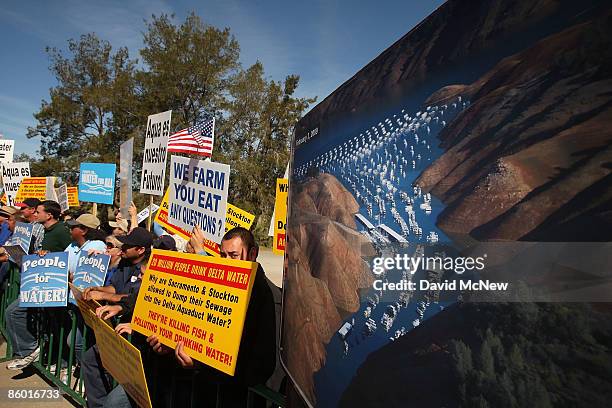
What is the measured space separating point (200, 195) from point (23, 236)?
406cm

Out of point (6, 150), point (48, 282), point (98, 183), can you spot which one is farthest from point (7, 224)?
point (6, 150)

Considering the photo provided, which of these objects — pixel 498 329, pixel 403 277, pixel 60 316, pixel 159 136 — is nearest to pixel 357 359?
pixel 403 277

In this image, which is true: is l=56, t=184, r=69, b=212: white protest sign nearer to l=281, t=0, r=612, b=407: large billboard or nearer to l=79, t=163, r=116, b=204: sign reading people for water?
l=79, t=163, r=116, b=204: sign reading people for water

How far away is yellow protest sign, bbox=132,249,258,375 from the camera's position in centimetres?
259

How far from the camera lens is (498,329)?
3.64 feet

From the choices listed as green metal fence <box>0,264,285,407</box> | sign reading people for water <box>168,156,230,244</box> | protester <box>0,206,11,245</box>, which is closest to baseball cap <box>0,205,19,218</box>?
protester <box>0,206,11,245</box>

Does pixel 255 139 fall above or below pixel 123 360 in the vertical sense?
above

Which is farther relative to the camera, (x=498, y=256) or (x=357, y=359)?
(x=357, y=359)

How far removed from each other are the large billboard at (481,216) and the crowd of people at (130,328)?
102cm

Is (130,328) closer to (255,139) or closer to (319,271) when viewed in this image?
(319,271)

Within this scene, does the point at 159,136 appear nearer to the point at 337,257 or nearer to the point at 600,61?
the point at 337,257

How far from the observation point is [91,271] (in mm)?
4961

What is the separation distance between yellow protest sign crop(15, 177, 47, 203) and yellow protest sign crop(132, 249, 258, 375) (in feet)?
31.3

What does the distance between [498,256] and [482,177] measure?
0.65ft
